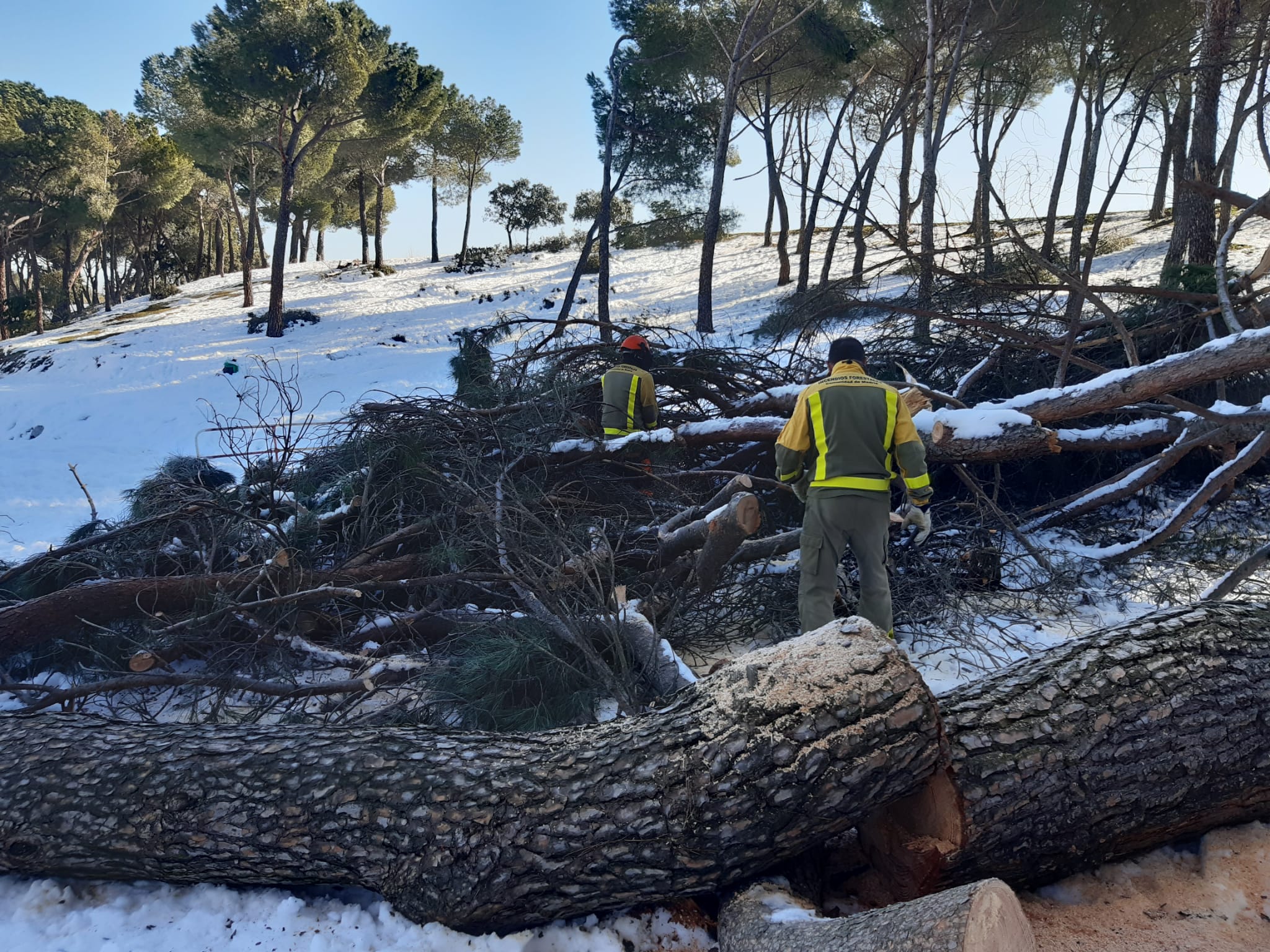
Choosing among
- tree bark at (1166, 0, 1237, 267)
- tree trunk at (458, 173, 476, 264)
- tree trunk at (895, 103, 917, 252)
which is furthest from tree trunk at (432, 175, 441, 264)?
tree bark at (1166, 0, 1237, 267)

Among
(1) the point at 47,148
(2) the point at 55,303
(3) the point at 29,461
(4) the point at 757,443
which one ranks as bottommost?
(3) the point at 29,461

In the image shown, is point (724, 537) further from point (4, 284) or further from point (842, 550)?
point (4, 284)

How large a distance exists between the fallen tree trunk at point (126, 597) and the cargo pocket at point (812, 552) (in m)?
2.27

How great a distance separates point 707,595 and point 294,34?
18.9m

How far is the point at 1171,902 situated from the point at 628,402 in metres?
4.04

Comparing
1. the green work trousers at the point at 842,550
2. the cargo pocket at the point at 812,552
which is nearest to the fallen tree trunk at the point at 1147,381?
the green work trousers at the point at 842,550

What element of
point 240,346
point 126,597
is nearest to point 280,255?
point 240,346

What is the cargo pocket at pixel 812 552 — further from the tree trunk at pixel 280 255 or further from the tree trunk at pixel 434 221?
the tree trunk at pixel 434 221

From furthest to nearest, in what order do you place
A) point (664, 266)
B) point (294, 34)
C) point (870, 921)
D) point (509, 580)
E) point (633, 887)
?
point (664, 266), point (294, 34), point (509, 580), point (633, 887), point (870, 921)

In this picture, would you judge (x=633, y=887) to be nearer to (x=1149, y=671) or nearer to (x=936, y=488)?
(x=1149, y=671)

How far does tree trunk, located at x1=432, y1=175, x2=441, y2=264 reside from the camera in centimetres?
3164

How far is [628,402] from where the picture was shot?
5.52 metres

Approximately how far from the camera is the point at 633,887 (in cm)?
202

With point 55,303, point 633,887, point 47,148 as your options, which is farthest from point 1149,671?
point 55,303
